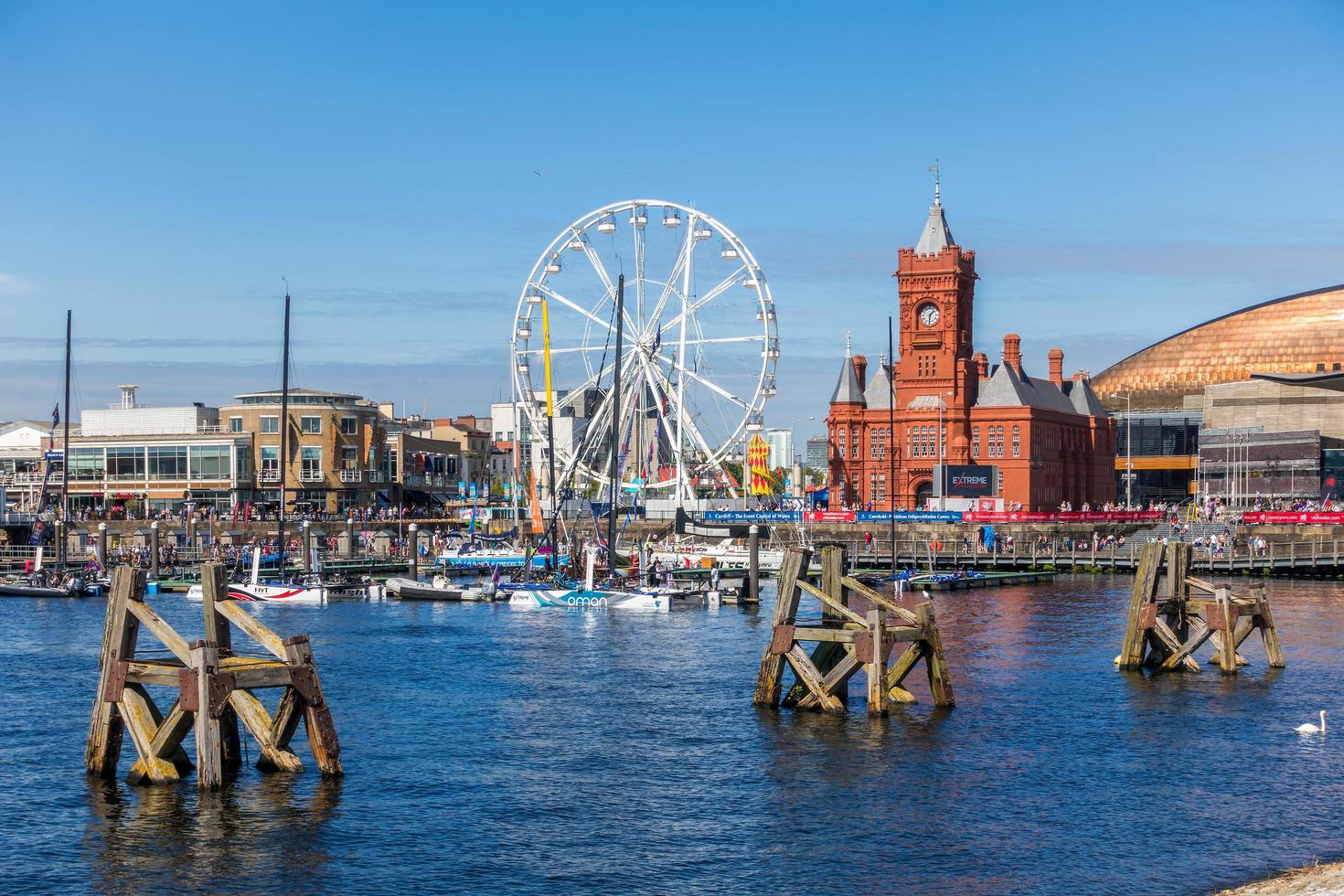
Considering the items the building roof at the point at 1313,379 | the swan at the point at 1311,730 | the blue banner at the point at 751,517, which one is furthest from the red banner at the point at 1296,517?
the building roof at the point at 1313,379

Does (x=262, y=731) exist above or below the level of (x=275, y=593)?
below

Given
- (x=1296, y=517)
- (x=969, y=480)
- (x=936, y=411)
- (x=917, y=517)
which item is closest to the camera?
(x=1296, y=517)

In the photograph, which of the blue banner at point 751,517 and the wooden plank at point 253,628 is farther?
the blue banner at point 751,517

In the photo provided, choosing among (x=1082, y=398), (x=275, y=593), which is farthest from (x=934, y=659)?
(x=1082, y=398)

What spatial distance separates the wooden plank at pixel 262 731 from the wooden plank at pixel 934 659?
17431mm

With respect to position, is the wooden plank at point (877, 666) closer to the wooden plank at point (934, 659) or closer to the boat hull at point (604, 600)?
the wooden plank at point (934, 659)

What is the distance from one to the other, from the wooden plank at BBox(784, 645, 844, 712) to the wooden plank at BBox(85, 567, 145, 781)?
17.6m

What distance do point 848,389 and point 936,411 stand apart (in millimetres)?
9084

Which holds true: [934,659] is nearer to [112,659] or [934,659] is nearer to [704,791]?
[704,791]

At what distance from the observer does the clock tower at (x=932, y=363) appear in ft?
479

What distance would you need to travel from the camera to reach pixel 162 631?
3578 cm

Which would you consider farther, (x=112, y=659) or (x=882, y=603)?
(x=882, y=603)

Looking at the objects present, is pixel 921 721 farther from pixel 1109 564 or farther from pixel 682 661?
pixel 1109 564

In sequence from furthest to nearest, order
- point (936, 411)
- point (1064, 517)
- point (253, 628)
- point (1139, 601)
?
point (936, 411)
point (1064, 517)
point (1139, 601)
point (253, 628)
